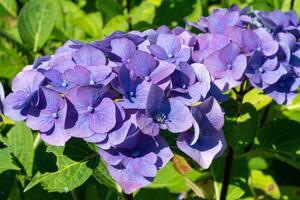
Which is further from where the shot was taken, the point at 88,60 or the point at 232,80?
the point at 232,80

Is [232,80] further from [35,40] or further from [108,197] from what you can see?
[35,40]

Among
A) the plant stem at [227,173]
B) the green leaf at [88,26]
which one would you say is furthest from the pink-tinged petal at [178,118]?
the green leaf at [88,26]

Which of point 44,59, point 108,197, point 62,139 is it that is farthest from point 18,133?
point 62,139

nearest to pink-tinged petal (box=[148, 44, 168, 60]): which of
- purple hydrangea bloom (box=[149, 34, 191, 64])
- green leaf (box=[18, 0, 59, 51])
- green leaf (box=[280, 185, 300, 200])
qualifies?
purple hydrangea bloom (box=[149, 34, 191, 64])

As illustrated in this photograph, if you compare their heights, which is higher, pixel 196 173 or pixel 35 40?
pixel 35 40

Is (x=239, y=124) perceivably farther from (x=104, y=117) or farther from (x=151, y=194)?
(x=104, y=117)

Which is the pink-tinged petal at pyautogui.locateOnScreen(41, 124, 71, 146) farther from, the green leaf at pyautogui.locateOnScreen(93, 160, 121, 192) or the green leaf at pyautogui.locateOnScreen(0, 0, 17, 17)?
the green leaf at pyautogui.locateOnScreen(0, 0, 17, 17)
